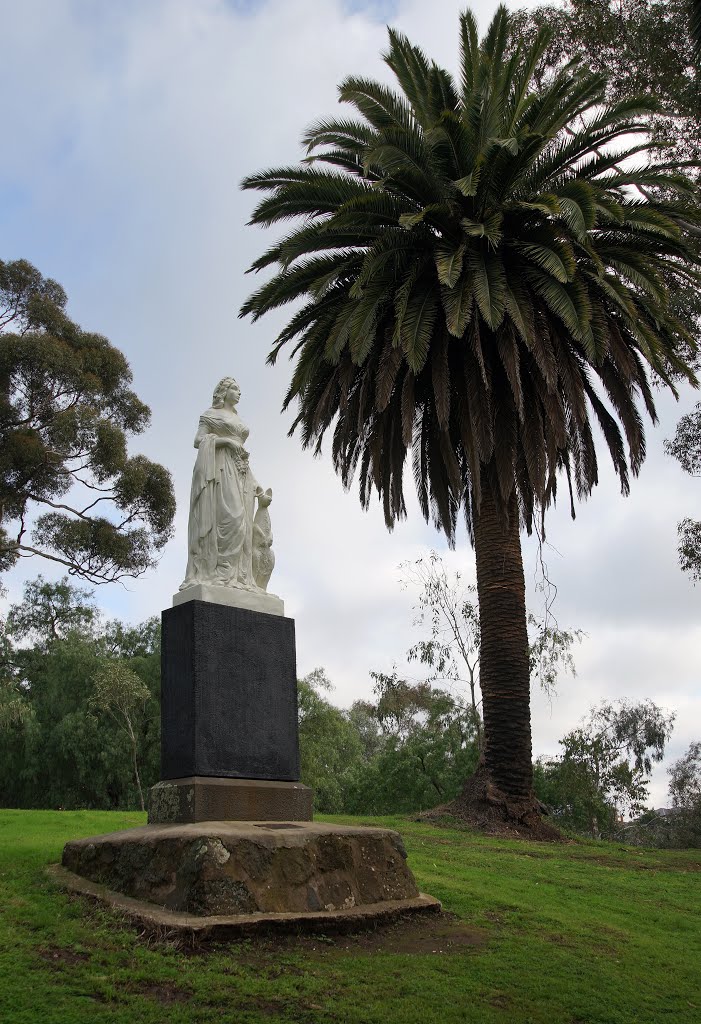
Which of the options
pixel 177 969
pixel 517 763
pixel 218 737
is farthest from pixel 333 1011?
pixel 517 763

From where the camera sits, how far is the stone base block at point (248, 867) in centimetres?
681

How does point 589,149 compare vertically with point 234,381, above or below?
above

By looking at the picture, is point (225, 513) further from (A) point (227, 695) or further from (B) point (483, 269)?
(B) point (483, 269)

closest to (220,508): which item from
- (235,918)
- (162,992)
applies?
(235,918)

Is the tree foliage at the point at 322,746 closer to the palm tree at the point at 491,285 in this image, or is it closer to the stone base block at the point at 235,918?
the palm tree at the point at 491,285

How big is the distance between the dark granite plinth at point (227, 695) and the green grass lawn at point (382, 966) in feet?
5.11

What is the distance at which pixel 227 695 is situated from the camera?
27.5 ft

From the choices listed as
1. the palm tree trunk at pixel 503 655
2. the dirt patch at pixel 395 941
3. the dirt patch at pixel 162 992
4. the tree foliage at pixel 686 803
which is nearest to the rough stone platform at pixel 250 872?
the dirt patch at pixel 395 941

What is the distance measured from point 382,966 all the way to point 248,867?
1.22 metres

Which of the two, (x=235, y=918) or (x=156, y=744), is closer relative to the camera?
(x=235, y=918)

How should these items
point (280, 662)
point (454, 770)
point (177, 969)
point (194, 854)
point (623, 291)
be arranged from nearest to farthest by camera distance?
→ point (177, 969)
point (194, 854)
point (280, 662)
point (623, 291)
point (454, 770)

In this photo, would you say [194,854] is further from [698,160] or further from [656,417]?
[698,160]

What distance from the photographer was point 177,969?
19.2ft

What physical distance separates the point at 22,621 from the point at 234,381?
25402mm
